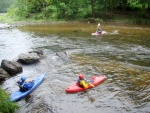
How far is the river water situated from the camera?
1031 cm

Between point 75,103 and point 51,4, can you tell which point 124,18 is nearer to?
point 51,4

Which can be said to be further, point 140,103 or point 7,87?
point 7,87

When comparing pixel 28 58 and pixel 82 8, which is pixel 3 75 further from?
pixel 82 8

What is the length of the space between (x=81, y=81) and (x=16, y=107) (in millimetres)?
3955

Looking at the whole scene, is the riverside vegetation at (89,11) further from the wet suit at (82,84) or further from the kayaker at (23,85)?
the kayaker at (23,85)

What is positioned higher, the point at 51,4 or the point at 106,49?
the point at 51,4

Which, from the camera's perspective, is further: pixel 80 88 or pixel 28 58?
pixel 28 58

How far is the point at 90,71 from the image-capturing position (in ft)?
48.0

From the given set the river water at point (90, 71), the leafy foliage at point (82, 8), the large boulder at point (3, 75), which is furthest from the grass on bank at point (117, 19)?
the large boulder at point (3, 75)

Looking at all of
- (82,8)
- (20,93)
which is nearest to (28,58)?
(20,93)

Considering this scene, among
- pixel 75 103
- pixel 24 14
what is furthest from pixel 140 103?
pixel 24 14

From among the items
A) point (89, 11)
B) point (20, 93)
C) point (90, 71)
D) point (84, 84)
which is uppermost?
point (89, 11)

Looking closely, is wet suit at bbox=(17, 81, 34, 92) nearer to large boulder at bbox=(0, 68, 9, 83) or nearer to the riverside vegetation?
large boulder at bbox=(0, 68, 9, 83)

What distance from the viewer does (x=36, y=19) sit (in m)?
44.9
